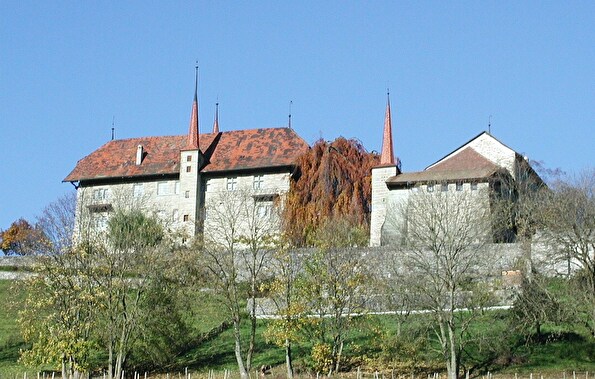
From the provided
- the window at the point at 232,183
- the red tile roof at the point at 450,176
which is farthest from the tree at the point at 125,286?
the window at the point at 232,183

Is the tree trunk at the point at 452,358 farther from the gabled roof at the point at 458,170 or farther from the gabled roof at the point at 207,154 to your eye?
the gabled roof at the point at 207,154

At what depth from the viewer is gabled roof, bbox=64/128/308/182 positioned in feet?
241

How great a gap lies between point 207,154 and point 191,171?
2565 mm

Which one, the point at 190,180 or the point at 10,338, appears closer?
the point at 10,338

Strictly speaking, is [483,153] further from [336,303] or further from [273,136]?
[336,303]

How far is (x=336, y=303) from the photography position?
128 feet

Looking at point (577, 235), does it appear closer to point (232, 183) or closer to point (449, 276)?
point (449, 276)

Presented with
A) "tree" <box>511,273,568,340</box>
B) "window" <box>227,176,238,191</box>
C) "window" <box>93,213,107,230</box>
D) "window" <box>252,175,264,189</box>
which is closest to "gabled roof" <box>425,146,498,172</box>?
"window" <box>252,175,264,189</box>

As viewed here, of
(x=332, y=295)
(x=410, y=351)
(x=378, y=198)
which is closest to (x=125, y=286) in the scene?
(x=332, y=295)

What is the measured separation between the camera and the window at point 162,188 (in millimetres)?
74312

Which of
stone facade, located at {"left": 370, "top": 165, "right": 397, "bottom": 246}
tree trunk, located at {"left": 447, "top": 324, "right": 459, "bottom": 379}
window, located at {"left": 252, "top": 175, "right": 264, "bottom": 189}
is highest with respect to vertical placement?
window, located at {"left": 252, "top": 175, "right": 264, "bottom": 189}

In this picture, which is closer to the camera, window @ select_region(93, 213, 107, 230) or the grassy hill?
the grassy hill

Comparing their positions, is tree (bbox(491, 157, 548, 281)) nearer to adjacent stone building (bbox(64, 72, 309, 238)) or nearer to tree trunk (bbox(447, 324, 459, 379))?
tree trunk (bbox(447, 324, 459, 379))

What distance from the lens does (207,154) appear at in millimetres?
75562
